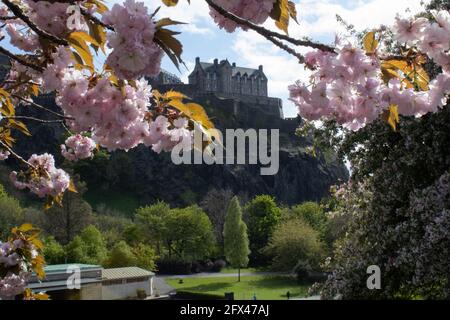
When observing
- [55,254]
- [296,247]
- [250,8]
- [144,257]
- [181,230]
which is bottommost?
[144,257]

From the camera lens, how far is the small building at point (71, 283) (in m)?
24.9

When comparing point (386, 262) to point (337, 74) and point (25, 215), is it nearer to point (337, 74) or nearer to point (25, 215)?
point (337, 74)

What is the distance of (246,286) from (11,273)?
38.2m

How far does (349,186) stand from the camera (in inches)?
362

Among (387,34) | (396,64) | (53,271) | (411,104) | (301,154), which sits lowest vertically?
(53,271)

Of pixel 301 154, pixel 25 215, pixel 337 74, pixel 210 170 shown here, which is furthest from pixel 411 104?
pixel 301 154

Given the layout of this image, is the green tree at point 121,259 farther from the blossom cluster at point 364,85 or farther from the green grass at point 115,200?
the green grass at point 115,200

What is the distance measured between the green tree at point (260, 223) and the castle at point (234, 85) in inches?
1011

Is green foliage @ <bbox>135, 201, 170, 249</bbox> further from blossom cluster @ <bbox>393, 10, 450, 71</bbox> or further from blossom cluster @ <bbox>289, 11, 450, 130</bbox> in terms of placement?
blossom cluster @ <bbox>393, 10, 450, 71</bbox>

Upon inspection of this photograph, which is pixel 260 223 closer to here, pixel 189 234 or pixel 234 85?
pixel 189 234

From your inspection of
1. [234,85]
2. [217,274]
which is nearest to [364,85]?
[217,274]

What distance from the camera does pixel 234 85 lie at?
89.6 m

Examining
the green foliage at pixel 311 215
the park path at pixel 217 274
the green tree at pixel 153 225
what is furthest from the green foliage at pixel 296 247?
the green tree at pixel 153 225
